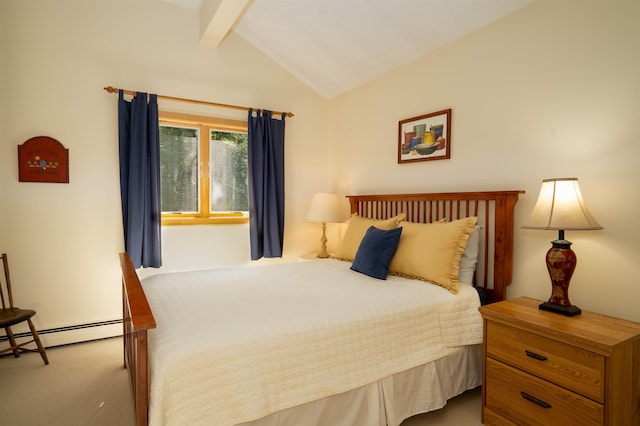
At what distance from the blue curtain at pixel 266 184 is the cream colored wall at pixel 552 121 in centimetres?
141

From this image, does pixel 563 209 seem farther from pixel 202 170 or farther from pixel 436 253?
pixel 202 170

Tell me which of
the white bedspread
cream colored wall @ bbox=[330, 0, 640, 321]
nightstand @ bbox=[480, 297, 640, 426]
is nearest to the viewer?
the white bedspread

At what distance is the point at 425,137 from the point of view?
9.78ft

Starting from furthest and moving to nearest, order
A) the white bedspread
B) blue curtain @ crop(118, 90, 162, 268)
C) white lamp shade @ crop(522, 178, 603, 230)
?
1. blue curtain @ crop(118, 90, 162, 268)
2. white lamp shade @ crop(522, 178, 603, 230)
3. the white bedspread

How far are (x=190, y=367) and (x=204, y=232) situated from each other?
7.67 ft

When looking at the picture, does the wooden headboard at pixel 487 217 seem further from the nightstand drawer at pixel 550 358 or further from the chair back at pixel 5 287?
the chair back at pixel 5 287

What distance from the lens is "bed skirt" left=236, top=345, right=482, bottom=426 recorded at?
60.8 inches

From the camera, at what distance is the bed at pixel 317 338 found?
131cm

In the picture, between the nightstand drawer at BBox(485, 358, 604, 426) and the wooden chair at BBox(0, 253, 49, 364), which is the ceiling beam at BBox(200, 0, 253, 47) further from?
the nightstand drawer at BBox(485, 358, 604, 426)

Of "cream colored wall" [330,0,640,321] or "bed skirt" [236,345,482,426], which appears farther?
"cream colored wall" [330,0,640,321]

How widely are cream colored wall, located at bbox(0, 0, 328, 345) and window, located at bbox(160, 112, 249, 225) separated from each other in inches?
5.5

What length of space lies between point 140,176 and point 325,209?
69.6 inches

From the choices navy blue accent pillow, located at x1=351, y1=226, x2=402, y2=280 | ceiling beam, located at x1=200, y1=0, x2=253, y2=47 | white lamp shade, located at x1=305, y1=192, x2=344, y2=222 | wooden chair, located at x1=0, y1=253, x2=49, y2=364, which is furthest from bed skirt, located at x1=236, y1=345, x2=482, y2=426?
ceiling beam, located at x1=200, y1=0, x2=253, y2=47

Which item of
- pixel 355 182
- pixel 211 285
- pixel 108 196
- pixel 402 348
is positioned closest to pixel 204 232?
pixel 108 196
